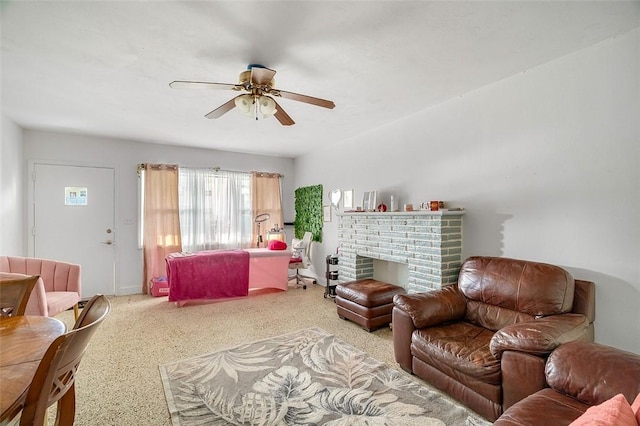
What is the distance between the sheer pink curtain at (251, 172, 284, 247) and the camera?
6.02 metres

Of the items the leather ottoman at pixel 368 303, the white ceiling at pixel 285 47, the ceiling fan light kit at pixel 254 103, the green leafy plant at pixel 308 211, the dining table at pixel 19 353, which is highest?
the white ceiling at pixel 285 47

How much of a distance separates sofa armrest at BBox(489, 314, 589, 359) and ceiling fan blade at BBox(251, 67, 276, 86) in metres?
2.38

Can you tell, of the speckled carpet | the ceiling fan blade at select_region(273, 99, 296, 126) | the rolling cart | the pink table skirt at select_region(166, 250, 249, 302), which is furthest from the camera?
the rolling cart

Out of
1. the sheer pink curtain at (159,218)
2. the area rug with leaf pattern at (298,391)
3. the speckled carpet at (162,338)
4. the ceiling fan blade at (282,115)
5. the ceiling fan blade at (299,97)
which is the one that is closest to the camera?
the area rug with leaf pattern at (298,391)

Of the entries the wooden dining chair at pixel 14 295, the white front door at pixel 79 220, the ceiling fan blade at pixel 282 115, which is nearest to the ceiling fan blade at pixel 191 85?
the ceiling fan blade at pixel 282 115

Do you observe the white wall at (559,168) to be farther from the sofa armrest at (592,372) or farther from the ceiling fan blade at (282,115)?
the ceiling fan blade at (282,115)

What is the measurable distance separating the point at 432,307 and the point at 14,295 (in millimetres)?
2964

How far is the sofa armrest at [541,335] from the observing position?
67.1 inches

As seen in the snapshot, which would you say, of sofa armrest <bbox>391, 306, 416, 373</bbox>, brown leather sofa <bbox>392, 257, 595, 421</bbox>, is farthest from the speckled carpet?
brown leather sofa <bbox>392, 257, 595, 421</bbox>

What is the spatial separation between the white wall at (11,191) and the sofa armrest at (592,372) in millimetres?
5546

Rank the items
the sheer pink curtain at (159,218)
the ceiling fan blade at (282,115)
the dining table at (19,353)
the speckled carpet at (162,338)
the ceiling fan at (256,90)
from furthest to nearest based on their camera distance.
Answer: the sheer pink curtain at (159,218) < the ceiling fan blade at (282,115) < the ceiling fan at (256,90) < the speckled carpet at (162,338) < the dining table at (19,353)

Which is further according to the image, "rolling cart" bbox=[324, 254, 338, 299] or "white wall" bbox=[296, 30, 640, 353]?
"rolling cart" bbox=[324, 254, 338, 299]

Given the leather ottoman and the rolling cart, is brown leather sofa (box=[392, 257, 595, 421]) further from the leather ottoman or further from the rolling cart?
the rolling cart

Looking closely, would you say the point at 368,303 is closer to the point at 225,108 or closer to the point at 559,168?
the point at 559,168
